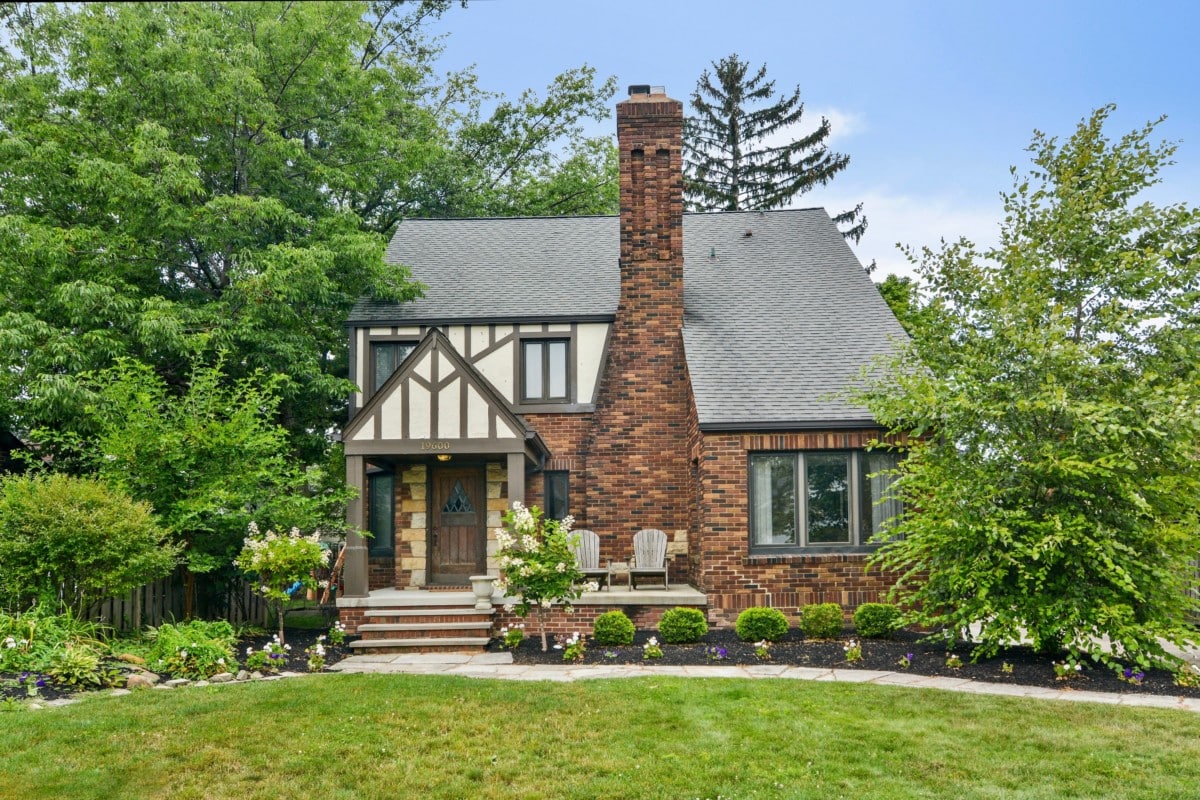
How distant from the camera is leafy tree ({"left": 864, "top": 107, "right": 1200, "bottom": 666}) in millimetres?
8578

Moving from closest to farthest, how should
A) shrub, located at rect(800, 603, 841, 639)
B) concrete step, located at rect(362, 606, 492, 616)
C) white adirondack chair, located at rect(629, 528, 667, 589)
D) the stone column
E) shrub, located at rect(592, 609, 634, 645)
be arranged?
1. shrub, located at rect(592, 609, 634, 645)
2. shrub, located at rect(800, 603, 841, 639)
3. concrete step, located at rect(362, 606, 492, 616)
4. the stone column
5. white adirondack chair, located at rect(629, 528, 667, 589)

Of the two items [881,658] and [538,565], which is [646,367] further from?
[881,658]

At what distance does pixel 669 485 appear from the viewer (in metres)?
14.0

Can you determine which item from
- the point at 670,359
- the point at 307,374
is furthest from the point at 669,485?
the point at 307,374

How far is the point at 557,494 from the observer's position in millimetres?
14281

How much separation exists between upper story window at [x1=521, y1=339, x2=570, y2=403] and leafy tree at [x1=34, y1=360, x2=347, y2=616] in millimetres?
3505

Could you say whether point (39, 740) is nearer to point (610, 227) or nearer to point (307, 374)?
point (307, 374)

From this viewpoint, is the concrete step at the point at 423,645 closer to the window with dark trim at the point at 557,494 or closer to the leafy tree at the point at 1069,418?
the window with dark trim at the point at 557,494

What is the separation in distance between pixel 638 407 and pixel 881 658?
572 cm

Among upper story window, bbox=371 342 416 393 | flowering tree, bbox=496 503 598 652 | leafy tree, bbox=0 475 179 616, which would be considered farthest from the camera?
upper story window, bbox=371 342 416 393

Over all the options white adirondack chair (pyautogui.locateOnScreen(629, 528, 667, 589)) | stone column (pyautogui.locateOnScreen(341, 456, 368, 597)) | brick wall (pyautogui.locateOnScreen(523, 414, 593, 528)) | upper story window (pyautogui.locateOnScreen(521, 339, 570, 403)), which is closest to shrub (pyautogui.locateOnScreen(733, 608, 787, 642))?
white adirondack chair (pyautogui.locateOnScreen(629, 528, 667, 589))

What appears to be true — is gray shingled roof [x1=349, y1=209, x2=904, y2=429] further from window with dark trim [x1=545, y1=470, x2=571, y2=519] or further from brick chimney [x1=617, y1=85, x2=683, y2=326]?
window with dark trim [x1=545, y1=470, x2=571, y2=519]

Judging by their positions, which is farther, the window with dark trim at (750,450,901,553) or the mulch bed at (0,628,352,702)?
the window with dark trim at (750,450,901,553)

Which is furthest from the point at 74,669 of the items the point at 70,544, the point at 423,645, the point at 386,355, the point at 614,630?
the point at 386,355
